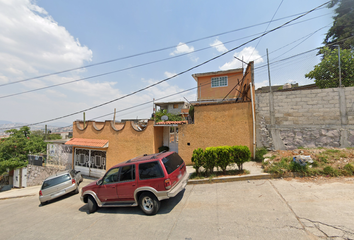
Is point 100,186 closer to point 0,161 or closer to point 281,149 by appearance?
point 281,149

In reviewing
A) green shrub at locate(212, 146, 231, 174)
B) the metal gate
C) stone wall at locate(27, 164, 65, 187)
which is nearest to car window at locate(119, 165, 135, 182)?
green shrub at locate(212, 146, 231, 174)

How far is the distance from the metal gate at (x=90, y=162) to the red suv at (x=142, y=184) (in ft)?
23.0

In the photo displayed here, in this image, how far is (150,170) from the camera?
468cm

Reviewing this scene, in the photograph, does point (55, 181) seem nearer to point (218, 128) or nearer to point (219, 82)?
point (218, 128)

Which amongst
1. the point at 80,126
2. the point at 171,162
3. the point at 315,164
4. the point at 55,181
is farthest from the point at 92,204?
the point at 80,126

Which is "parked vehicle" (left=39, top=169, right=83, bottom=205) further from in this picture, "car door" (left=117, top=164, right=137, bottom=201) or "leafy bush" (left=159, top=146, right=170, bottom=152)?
"car door" (left=117, top=164, right=137, bottom=201)

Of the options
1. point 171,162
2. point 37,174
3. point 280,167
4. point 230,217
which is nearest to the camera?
point 230,217

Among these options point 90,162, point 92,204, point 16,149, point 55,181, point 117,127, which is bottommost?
point 55,181

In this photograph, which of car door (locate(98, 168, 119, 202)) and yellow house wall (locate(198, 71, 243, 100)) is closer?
car door (locate(98, 168, 119, 202))

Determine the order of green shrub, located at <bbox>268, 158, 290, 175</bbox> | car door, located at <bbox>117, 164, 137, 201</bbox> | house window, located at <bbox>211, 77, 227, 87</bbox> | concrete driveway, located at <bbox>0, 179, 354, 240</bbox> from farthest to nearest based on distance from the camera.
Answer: house window, located at <bbox>211, 77, 227, 87</bbox> < green shrub, located at <bbox>268, 158, 290, 175</bbox> < car door, located at <bbox>117, 164, 137, 201</bbox> < concrete driveway, located at <bbox>0, 179, 354, 240</bbox>

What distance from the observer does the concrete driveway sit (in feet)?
10.7

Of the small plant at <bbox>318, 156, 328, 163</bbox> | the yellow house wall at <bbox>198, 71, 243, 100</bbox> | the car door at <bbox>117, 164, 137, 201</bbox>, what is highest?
the yellow house wall at <bbox>198, 71, 243, 100</bbox>

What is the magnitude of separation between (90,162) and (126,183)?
31.4ft

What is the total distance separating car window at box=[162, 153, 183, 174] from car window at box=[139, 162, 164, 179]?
0.75ft
